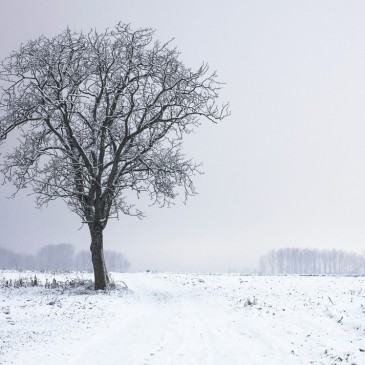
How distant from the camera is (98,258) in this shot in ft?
64.2

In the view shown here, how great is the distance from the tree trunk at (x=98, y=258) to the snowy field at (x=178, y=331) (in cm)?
Answer: 306

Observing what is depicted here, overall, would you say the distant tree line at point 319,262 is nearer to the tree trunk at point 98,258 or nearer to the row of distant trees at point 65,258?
the row of distant trees at point 65,258

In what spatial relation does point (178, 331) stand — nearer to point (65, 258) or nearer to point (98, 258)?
point (98, 258)

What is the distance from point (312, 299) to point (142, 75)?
44.0ft

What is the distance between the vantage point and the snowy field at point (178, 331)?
298 inches

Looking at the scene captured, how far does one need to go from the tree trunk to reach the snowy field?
3.06m

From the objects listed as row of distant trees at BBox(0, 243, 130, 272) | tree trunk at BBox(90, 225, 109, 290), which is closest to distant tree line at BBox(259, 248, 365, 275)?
row of distant trees at BBox(0, 243, 130, 272)

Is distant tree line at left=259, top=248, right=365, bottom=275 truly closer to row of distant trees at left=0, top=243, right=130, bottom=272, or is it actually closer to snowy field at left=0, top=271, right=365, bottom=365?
row of distant trees at left=0, top=243, right=130, bottom=272

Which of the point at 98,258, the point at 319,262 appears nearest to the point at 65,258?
the point at 319,262

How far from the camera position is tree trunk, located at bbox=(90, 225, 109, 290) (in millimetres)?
19159

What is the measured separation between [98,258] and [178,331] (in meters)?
10.5

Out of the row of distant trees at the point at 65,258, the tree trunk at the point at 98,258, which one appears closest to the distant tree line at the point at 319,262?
the row of distant trees at the point at 65,258

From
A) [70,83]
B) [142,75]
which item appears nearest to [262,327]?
[142,75]

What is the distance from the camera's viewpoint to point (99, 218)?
65.4 feet
